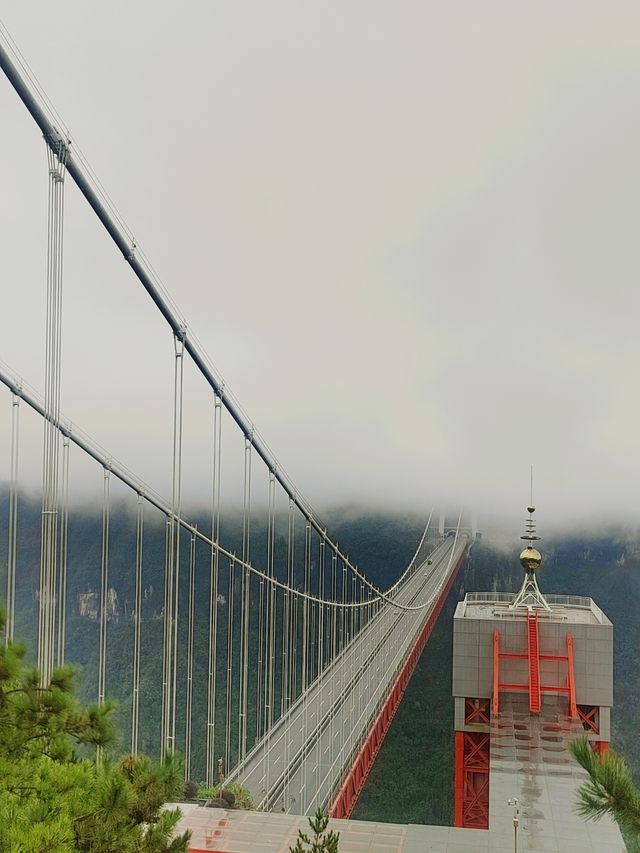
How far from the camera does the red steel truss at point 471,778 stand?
15.5m

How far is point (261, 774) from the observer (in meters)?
15.3

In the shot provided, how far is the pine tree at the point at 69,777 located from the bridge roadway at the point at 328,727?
8.59 m

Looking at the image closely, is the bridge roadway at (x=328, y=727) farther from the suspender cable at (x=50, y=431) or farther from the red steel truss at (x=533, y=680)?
the suspender cable at (x=50, y=431)

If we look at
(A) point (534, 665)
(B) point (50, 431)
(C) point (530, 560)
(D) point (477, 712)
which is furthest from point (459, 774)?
(B) point (50, 431)

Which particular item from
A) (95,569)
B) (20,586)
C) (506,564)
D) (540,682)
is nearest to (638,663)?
(506,564)

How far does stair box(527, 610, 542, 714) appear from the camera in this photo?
14.3 metres

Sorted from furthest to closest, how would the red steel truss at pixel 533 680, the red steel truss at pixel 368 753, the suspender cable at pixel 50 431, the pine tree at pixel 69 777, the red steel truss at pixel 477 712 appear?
the red steel truss at pixel 477 712
the red steel truss at pixel 533 680
the red steel truss at pixel 368 753
the suspender cable at pixel 50 431
the pine tree at pixel 69 777

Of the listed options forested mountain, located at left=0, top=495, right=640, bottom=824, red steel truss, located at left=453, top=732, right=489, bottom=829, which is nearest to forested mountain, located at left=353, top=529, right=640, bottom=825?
forested mountain, located at left=0, top=495, right=640, bottom=824

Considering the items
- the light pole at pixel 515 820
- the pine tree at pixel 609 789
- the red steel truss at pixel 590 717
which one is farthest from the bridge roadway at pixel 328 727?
the pine tree at pixel 609 789

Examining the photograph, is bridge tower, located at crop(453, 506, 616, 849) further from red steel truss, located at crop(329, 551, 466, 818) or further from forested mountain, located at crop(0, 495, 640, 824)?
forested mountain, located at crop(0, 495, 640, 824)

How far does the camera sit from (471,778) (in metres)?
16.2

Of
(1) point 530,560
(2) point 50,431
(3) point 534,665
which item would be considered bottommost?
(3) point 534,665

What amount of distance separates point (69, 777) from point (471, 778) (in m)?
13.9

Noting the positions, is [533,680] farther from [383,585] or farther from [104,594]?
[383,585]
